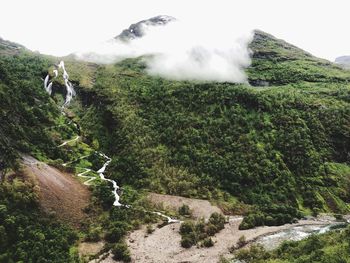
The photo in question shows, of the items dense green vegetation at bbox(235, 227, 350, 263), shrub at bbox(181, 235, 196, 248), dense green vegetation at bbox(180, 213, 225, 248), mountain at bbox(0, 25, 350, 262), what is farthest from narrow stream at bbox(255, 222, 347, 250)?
shrub at bbox(181, 235, 196, 248)

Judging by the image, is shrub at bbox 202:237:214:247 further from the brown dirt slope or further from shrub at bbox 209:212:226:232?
the brown dirt slope

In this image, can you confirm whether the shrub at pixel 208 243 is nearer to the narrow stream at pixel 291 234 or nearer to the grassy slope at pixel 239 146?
the narrow stream at pixel 291 234

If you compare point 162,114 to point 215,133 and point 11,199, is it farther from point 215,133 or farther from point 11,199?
point 11,199

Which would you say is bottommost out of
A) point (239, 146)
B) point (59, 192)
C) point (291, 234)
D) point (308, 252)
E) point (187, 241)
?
point (187, 241)

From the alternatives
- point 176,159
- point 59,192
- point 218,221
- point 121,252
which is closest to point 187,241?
point 218,221

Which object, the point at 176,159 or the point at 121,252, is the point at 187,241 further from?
the point at 176,159

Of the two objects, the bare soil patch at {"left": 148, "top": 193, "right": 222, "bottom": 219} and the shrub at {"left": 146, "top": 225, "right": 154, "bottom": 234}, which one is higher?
the bare soil patch at {"left": 148, "top": 193, "right": 222, "bottom": 219}

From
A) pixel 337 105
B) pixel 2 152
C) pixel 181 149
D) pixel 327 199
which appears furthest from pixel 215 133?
pixel 2 152
